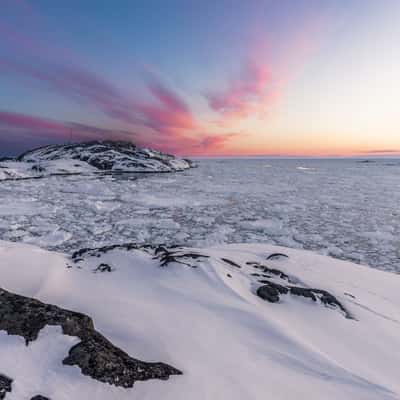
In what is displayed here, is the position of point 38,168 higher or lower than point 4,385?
higher

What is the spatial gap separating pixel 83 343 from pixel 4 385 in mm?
502

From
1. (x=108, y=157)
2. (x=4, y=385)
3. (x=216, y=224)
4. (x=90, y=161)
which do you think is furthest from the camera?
(x=108, y=157)

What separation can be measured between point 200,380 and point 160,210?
36.4 feet

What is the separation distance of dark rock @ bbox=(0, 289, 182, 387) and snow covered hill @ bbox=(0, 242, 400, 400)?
12 millimetres

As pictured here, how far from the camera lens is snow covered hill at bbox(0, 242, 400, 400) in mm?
1819

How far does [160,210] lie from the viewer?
12.8 metres

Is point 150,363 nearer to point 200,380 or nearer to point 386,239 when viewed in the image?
point 200,380

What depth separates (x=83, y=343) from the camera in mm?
1972

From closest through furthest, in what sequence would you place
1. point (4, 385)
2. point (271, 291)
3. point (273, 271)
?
point (4, 385), point (271, 291), point (273, 271)

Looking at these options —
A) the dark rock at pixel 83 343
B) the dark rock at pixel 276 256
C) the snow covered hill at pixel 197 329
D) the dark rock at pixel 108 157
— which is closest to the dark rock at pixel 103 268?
the snow covered hill at pixel 197 329

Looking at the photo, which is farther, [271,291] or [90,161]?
[90,161]

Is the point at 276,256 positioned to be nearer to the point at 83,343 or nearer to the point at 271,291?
the point at 271,291

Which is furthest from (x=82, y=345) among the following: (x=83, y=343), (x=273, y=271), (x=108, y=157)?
(x=108, y=157)

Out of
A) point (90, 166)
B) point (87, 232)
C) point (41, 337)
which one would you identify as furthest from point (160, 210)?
point (90, 166)
